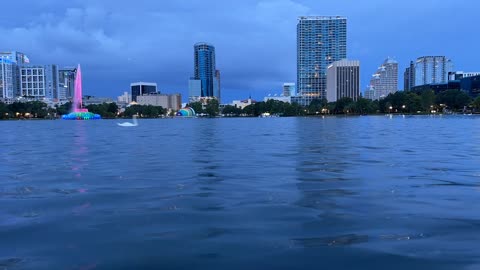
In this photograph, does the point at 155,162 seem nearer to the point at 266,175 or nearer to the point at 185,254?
the point at 266,175

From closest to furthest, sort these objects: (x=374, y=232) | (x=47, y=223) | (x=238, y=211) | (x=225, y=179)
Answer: (x=374, y=232) < (x=47, y=223) < (x=238, y=211) < (x=225, y=179)

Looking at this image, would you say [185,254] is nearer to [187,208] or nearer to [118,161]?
[187,208]

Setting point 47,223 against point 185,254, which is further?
point 47,223

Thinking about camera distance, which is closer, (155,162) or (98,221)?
(98,221)

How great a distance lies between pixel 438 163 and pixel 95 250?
1619cm

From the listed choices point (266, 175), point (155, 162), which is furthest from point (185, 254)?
point (155, 162)

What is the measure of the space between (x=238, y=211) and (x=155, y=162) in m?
→ 11.3

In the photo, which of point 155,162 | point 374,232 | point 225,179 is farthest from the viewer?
point 155,162

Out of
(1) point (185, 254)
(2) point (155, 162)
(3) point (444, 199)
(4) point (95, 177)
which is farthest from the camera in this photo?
(2) point (155, 162)

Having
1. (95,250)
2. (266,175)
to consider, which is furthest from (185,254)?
(266,175)

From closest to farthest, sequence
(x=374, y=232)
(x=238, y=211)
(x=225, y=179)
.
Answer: (x=374, y=232) → (x=238, y=211) → (x=225, y=179)

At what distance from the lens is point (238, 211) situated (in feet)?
33.1

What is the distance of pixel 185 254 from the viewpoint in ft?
23.4

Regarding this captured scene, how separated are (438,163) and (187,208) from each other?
13.2m
